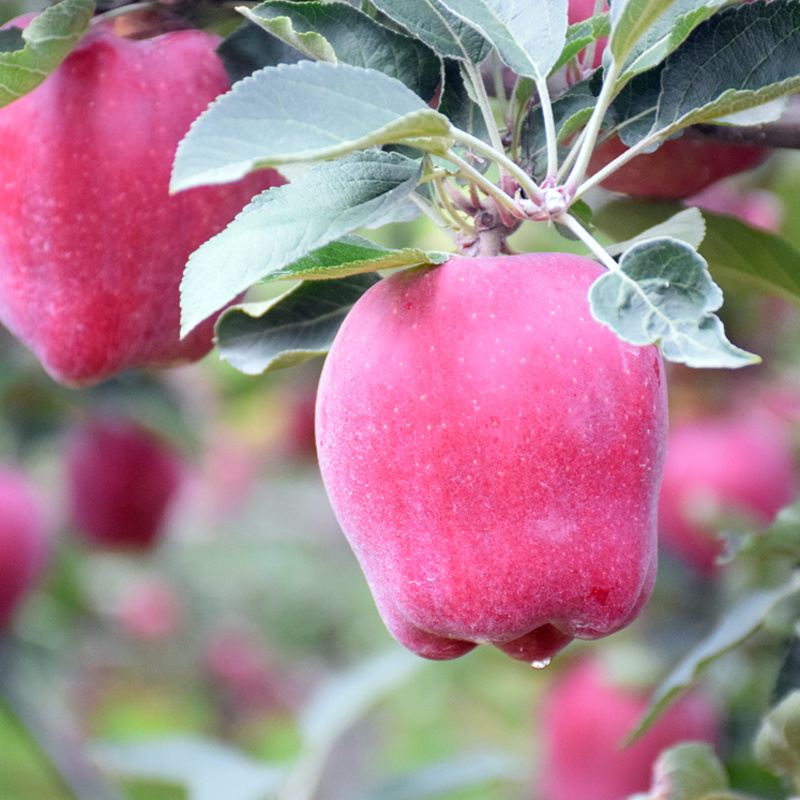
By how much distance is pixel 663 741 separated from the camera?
3.91ft

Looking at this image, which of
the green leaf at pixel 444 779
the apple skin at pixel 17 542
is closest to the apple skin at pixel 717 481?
the green leaf at pixel 444 779

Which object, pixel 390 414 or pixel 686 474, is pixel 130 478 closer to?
pixel 686 474

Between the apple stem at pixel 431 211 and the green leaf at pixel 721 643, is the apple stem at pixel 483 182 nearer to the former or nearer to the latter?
the apple stem at pixel 431 211

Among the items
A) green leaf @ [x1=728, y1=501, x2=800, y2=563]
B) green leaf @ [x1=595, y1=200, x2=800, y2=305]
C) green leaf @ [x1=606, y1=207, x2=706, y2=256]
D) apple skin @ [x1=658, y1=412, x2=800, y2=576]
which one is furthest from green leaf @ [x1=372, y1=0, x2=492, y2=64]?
apple skin @ [x1=658, y1=412, x2=800, y2=576]

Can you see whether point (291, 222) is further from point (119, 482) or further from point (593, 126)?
point (119, 482)

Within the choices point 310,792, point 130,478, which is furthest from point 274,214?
point 130,478

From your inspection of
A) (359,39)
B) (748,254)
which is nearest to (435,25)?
(359,39)

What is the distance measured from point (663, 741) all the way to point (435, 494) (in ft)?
2.93

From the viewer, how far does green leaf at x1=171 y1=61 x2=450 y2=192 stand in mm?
341

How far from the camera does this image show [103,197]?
558 millimetres

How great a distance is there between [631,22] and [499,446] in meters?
0.17

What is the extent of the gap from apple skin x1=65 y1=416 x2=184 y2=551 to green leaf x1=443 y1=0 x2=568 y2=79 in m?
1.12

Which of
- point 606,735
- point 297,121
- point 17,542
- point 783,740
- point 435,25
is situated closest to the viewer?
point 297,121

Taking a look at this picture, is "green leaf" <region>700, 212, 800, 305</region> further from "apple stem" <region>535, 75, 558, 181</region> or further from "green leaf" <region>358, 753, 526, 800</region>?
"green leaf" <region>358, 753, 526, 800</region>
